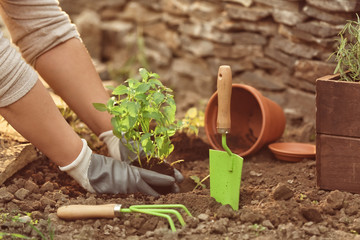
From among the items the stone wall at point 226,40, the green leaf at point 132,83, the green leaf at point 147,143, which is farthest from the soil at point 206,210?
the stone wall at point 226,40

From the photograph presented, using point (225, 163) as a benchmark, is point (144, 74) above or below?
above

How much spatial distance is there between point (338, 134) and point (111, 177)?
2.68 ft

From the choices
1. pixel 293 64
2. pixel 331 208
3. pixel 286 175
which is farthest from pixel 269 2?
pixel 331 208

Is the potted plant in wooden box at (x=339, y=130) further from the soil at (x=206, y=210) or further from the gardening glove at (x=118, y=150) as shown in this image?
the gardening glove at (x=118, y=150)

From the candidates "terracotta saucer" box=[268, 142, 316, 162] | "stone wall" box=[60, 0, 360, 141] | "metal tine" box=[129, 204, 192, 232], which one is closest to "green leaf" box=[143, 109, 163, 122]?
"metal tine" box=[129, 204, 192, 232]

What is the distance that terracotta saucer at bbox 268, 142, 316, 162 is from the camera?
2428 millimetres

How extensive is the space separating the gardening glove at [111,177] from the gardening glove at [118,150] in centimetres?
11

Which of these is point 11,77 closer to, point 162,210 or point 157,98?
point 157,98

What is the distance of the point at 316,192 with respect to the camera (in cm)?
209

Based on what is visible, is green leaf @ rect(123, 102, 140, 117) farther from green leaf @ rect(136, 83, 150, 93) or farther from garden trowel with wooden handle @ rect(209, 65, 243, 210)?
garden trowel with wooden handle @ rect(209, 65, 243, 210)

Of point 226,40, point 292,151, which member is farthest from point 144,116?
point 226,40

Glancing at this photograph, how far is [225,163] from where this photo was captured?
6.63ft

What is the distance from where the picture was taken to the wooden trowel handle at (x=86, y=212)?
6.16 feet

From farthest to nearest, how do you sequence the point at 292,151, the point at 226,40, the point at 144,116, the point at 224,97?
the point at 226,40 → the point at 292,151 → the point at 144,116 → the point at 224,97
